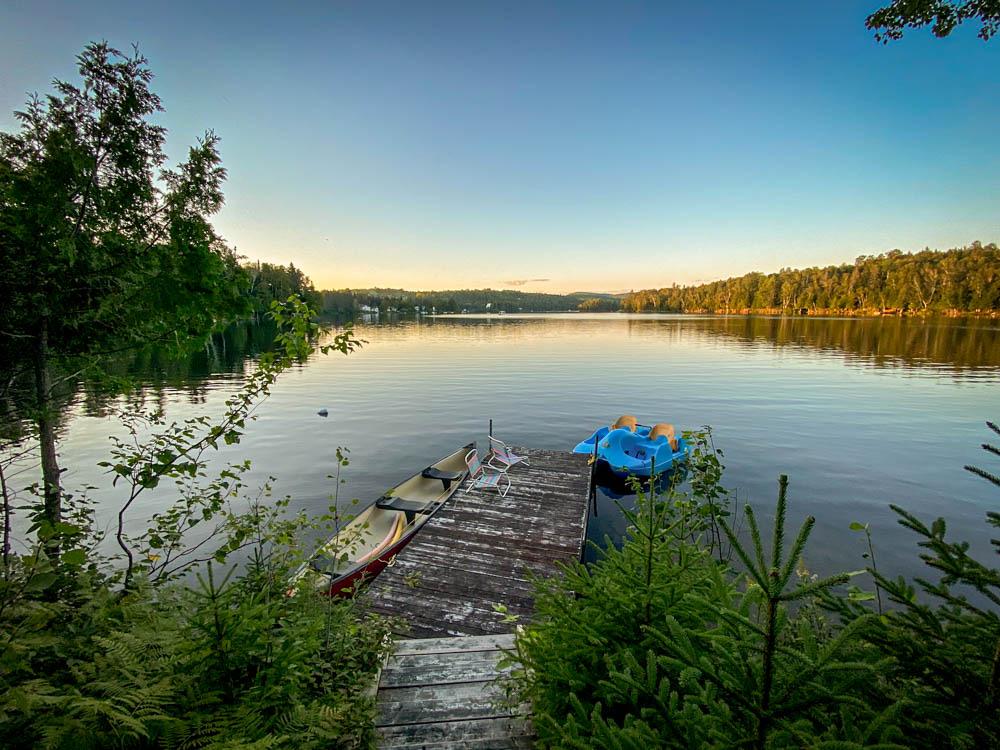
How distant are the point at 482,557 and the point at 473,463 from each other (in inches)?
192

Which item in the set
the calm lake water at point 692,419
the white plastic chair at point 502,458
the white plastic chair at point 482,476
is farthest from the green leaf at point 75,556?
the calm lake water at point 692,419

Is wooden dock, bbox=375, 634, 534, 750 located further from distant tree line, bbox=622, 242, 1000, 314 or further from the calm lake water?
distant tree line, bbox=622, 242, 1000, 314

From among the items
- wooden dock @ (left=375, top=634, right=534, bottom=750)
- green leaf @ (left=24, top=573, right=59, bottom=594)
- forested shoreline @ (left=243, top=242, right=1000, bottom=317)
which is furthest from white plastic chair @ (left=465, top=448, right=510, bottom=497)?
forested shoreline @ (left=243, top=242, right=1000, bottom=317)

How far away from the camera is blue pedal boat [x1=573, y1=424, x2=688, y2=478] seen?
1238 cm

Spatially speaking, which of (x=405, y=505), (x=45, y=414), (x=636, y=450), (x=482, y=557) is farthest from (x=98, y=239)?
(x=636, y=450)

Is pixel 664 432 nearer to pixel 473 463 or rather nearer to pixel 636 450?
pixel 636 450

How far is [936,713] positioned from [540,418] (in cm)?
1852

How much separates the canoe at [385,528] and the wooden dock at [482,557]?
46 cm

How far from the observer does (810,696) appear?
1.45m

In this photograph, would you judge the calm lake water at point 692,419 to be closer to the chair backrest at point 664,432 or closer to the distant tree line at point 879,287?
the chair backrest at point 664,432

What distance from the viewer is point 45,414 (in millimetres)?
3383

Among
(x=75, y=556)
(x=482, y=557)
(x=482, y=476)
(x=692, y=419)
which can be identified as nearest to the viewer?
(x=75, y=556)

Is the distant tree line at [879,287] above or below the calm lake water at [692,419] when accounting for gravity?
above

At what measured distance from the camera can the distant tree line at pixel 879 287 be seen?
90.0 m
